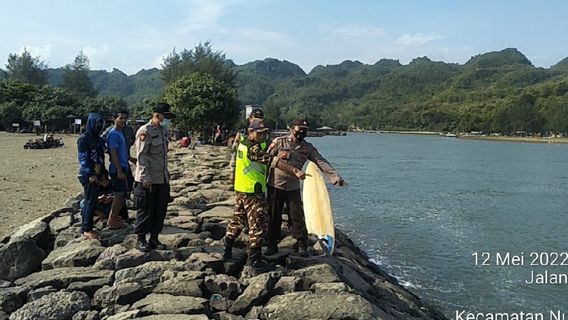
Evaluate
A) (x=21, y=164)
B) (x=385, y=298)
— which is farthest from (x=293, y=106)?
(x=385, y=298)

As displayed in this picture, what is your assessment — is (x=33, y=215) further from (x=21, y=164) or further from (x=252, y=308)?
(x=21, y=164)

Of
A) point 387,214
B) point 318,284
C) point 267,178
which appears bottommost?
point 387,214

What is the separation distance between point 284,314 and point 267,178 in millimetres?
2103

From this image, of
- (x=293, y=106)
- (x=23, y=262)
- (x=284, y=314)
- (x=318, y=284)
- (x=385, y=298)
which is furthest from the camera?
(x=293, y=106)

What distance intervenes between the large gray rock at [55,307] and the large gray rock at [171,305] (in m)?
0.57

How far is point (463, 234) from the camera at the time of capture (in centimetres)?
1764

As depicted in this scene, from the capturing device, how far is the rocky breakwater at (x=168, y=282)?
501cm

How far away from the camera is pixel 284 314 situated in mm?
4914

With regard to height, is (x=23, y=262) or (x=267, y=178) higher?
(x=267, y=178)

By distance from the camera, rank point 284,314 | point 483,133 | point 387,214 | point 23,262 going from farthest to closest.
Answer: point 483,133 → point 387,214 → point 23,262 → point 284,314

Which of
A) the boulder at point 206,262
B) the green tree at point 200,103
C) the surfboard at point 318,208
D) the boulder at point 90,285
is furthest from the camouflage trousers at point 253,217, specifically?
the green tree at point 200,103

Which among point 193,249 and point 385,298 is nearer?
point 193,249

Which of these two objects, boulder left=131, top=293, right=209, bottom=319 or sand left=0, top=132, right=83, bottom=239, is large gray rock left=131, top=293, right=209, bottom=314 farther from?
sand left=0, top=132, right=83, bottom=239

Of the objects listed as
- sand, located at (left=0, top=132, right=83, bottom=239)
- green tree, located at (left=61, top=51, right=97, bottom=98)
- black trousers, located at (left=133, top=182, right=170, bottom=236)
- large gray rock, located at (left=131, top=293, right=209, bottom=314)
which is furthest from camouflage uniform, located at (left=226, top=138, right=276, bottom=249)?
green tree, located at (left=61, top=51, right=97, bottom=98)
